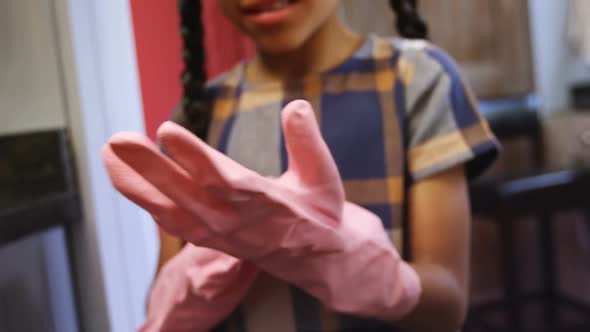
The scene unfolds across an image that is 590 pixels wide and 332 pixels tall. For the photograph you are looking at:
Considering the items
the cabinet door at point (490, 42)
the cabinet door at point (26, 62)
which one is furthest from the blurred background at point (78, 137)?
the cabinet door at point (490, 42)

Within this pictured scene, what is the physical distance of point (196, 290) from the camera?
311mm

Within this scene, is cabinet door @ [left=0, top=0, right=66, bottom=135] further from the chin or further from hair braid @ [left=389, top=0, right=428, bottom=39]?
hair braid @ [left=389, top=0, right=428, bottom=39]

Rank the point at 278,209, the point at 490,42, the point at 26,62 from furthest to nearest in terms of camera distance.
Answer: the point at 490,42, the point at 26,62, the point at 278,209

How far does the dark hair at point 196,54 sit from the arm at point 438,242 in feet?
0.43

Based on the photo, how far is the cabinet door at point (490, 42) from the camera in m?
1.25

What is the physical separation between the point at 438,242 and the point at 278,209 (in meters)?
0.14

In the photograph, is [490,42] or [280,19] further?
[490,42]

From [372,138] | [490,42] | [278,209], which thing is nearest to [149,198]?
[278,209]

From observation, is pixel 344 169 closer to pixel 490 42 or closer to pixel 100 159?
pixel 100 159

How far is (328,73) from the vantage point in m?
0.35

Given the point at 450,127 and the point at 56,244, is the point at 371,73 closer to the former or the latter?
the point at 450,127

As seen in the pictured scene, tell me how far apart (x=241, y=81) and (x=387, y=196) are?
14cm

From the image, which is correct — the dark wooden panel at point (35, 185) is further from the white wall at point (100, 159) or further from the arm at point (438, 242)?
the arm at point (438, 242)

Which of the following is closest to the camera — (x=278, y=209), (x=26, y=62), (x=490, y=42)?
(x=278, y=209)
